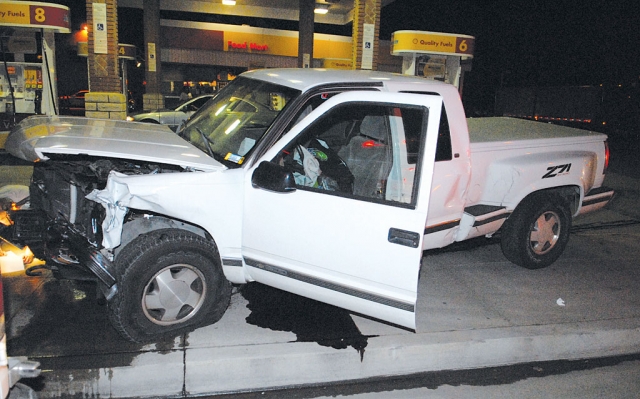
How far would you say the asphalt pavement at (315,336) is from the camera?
383 centimetres

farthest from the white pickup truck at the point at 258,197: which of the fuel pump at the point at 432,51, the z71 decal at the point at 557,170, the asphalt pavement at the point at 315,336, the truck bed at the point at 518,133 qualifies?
the fuel pump at the point at 432,51

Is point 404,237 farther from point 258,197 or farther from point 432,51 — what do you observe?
point 432,51

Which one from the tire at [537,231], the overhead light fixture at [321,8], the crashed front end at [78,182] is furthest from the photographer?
the overhead light fixture at [321,8]

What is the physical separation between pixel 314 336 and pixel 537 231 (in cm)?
300

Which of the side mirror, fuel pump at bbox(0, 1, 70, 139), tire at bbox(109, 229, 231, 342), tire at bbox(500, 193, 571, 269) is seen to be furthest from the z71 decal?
fuel pump at bbox(0, 1, 70, 139)

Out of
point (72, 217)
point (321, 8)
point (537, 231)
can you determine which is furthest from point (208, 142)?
point (321, 8)

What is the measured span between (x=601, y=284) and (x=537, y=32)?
3430cm

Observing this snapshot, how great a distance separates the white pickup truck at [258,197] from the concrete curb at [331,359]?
385mm

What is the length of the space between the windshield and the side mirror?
36 centimetres

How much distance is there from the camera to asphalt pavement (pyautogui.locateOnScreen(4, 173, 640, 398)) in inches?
151

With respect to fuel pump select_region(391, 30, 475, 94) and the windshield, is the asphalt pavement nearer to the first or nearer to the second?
the windshield

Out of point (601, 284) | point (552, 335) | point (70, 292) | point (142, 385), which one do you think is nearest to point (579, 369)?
point (552, 335)

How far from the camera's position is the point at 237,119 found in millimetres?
4809

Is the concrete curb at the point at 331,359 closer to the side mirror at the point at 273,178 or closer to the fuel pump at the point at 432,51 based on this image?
the side mirror at the point at 273,178
